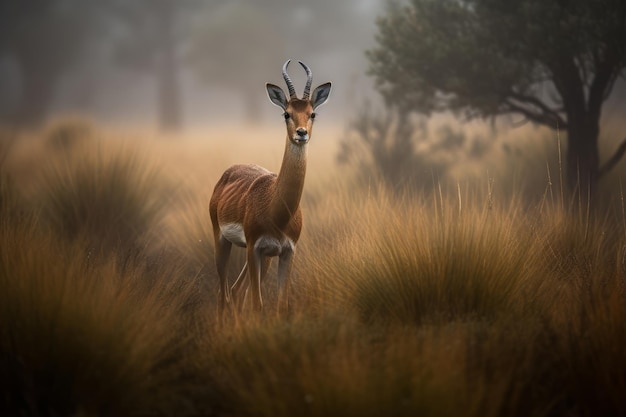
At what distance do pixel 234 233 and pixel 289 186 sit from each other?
2.68ft

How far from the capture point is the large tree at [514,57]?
9336mm

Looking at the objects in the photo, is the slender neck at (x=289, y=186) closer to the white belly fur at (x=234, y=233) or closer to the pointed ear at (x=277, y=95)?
the pointed ear at (x=277, y=95)

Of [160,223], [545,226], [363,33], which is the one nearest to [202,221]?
[160,223]

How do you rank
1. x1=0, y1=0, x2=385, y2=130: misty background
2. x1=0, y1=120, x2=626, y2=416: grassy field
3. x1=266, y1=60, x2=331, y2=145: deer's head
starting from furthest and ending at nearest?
x1=0, y1=0, x2=385, y2=130: misty background
x1=266, y1=60, x2=331, y2=145: deer's head
x1=0, y1=120, x2=626, y2=416: grassy field

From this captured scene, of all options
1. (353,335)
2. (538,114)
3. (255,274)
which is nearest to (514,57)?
(538,114)

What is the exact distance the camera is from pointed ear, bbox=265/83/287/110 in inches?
233

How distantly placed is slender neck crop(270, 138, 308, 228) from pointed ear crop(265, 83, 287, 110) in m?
0.41

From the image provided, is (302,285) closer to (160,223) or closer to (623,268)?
(623,268)

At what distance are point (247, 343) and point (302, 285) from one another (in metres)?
1.50

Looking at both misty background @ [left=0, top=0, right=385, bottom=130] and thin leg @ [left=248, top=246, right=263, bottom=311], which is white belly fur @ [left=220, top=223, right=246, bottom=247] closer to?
thin leg @ [left=248, top=246, right=263, bottom=311]

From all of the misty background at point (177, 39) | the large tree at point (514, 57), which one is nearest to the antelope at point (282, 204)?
the large tree at point (514, 57)

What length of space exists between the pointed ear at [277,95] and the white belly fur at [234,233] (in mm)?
1056

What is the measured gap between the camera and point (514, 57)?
33.1ft

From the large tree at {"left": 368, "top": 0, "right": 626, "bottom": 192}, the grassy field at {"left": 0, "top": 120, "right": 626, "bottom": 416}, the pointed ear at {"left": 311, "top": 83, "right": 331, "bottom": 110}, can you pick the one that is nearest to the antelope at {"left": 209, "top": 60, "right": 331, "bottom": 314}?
the pointed ear at {"left": 311, "top": 83, "right": 331, "bottom": 110}
